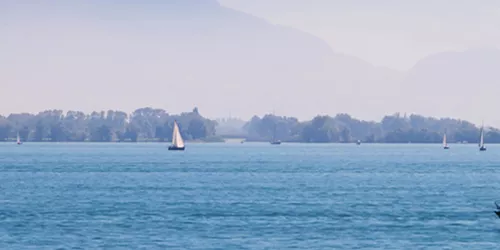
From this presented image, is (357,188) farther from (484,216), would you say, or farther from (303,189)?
(484,216)

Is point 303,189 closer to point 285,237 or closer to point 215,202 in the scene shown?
point 215,202

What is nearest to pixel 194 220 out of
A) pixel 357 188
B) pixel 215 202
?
pixel 215 202

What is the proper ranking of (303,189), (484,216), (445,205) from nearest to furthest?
(484,216)
(445,205)
(303,189)

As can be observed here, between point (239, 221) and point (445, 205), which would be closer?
point (239, 221)

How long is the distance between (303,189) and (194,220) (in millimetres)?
38481

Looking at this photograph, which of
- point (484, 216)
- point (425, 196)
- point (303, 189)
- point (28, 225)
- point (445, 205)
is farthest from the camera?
point (303, 189)

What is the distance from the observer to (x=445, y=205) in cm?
9675

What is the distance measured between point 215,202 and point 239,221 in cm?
1803

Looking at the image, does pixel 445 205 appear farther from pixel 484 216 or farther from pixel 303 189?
pixel 303 189

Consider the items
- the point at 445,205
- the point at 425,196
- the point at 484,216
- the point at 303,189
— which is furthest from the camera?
the point at 303,189

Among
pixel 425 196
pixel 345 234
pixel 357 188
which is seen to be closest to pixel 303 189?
pixel 357 188

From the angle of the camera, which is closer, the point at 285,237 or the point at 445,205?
the point at 285,237

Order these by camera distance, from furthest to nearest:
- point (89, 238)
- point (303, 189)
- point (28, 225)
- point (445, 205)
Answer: point (303, 189), point (445, 205), point (28, 225), point (89, 238)

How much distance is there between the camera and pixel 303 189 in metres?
119
